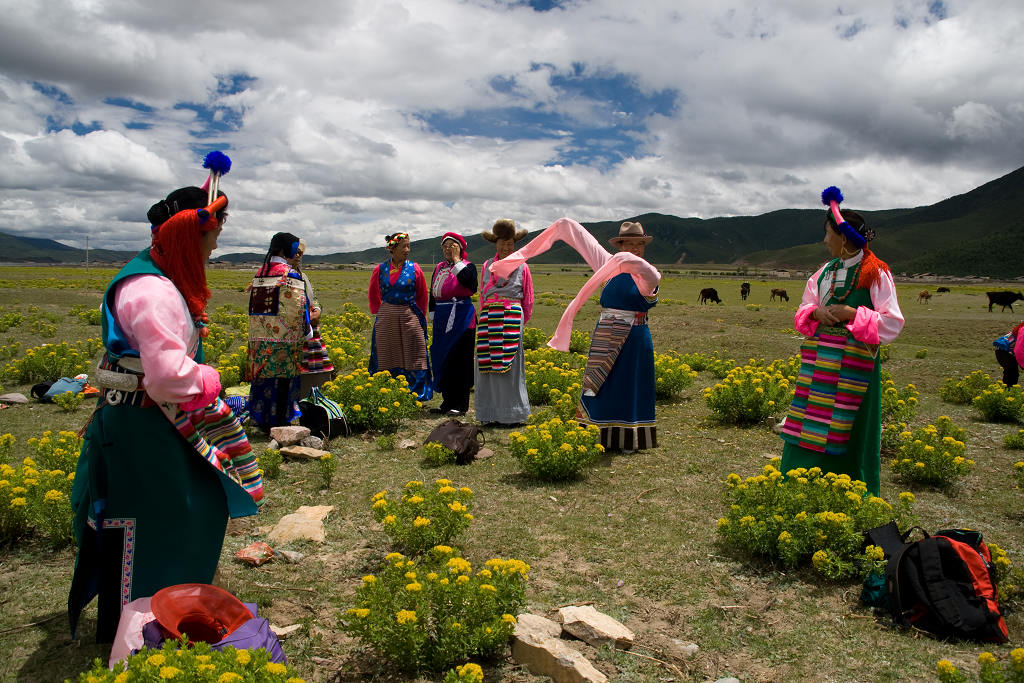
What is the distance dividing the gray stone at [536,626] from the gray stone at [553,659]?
0.02 meters

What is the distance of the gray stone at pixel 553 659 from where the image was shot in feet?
9.57

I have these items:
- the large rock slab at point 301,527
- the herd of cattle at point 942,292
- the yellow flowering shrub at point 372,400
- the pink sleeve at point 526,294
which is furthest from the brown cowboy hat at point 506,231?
the herd of cattle at point 942,292

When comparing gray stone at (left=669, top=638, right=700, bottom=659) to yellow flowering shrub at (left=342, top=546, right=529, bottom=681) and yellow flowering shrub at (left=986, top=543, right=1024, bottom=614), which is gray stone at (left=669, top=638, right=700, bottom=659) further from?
yellow flowering shrub at (left=986, top=543, right=1024, bottom=614)

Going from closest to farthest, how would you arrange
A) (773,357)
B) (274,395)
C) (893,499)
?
(893,499)
(274,395)
(773,357)

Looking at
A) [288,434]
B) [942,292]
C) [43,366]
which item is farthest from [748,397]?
[942,292]

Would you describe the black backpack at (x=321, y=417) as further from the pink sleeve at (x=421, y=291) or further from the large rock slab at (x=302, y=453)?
the pink sleeve at (x=421, y=291)

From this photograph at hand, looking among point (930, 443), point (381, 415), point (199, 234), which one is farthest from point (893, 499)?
point (199, 234)

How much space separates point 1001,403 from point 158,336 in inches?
374

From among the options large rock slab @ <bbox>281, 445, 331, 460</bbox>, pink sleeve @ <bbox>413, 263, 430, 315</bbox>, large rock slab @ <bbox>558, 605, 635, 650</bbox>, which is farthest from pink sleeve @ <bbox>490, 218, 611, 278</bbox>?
large rock slab @ <bbox>558, 605, 635, 650</bbox>

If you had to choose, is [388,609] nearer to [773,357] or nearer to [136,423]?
[136,423]

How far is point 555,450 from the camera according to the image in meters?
5.77

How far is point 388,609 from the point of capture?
3.03 m

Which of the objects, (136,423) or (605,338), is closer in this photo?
(136,423)

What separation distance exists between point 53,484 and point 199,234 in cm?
269
